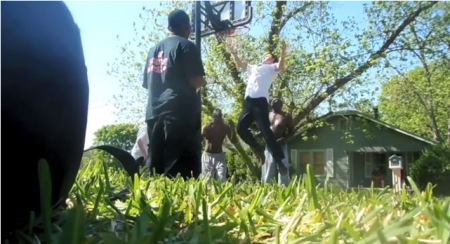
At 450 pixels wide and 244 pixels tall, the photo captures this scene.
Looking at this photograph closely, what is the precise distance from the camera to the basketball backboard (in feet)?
18.5

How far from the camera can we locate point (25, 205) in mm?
691

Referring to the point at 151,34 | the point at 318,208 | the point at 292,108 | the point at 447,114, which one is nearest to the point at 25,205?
the point at 318,208

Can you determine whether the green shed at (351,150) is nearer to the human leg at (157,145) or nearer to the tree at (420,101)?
the tree at (420,101)

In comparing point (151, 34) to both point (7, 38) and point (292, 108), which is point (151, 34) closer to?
point (292, 108)

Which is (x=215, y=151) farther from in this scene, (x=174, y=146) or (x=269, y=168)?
(x=174, y=146)

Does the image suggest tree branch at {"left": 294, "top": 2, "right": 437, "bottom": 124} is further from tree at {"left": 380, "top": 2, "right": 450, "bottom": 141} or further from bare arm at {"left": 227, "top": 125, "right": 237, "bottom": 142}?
bare arm at {"left": 227, "top": 125, "right": 237, "bottom": 142}

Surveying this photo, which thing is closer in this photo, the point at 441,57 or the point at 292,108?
the point at 292,108

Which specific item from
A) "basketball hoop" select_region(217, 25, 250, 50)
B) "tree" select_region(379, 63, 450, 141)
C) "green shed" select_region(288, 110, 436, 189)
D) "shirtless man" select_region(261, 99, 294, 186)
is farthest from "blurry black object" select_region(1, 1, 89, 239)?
"green shed" select_region(288, 110, 436, 189)

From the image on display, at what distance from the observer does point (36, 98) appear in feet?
2.21

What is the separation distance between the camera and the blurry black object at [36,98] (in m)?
0.64

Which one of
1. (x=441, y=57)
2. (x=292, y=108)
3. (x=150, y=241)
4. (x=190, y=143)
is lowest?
(x=150, y=241)

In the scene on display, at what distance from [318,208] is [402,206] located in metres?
0.22

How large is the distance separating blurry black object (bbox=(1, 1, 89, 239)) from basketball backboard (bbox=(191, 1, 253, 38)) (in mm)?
4900

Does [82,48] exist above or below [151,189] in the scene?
above
